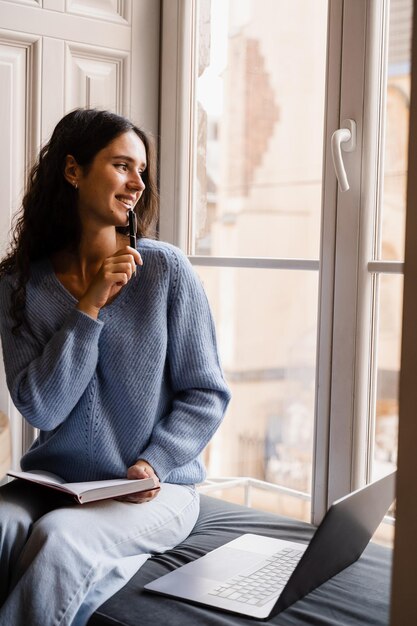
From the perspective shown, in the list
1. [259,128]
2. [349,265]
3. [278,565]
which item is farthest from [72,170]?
[278,565]

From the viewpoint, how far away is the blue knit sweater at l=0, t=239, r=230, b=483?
167 centimetres

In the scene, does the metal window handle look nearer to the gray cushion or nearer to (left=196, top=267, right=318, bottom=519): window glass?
(left=196, top=267, right=318, bottom=519): window glass

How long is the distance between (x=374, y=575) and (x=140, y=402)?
1.92 ft

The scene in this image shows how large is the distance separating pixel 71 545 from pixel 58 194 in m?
0.82

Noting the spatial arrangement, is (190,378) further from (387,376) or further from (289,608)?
(289,608)

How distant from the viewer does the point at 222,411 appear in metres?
1.77

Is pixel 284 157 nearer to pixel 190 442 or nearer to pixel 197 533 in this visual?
pixel 190 442

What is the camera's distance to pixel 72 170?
1.82m

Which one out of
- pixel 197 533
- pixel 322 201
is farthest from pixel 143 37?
pixel 197 533

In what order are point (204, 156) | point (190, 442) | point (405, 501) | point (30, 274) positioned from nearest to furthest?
point (405, 501), point (190, 442), point (30, 274), point (204, 156)

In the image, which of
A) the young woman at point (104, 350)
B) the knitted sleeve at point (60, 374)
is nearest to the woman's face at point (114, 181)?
the young woman at point (104, 350)

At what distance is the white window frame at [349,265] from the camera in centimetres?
169

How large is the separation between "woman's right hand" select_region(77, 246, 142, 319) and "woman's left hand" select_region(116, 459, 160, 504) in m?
0.33

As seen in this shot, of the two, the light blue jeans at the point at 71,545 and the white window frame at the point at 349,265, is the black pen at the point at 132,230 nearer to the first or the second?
the white window frame at the point at 349,265
